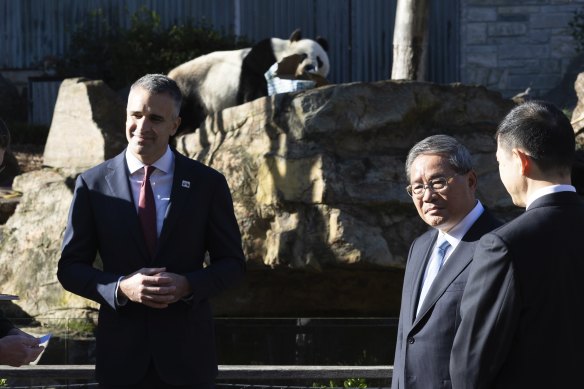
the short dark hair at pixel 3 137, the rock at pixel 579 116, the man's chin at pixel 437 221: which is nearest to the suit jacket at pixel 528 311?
the man's chin at pixel 437 221

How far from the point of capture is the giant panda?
31.2 feet

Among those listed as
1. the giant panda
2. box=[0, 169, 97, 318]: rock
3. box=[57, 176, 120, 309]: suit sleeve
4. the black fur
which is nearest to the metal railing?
box=[57, 176, 120, 309]: suit sleeve

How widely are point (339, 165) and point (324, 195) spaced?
0.25m

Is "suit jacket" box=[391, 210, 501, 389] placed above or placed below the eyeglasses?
below

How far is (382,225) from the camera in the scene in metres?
6.82

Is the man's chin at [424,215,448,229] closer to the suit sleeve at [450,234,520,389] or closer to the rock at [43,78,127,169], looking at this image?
the suit sleeve at [450,234,520,389]

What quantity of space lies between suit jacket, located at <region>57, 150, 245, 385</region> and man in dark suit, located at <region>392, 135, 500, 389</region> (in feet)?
2.30

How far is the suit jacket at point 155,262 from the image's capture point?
3572 mm

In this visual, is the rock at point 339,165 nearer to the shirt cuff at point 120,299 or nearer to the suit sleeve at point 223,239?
the suit sleeve at point 223,239

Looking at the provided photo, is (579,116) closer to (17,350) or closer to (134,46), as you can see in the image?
(17,350)

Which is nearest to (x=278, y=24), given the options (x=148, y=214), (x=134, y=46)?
(x=134, y=46)

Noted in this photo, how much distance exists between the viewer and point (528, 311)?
2.72 meters

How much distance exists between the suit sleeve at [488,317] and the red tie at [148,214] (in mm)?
1303

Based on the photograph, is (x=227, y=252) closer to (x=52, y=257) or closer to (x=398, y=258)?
(x=398, y=258)
